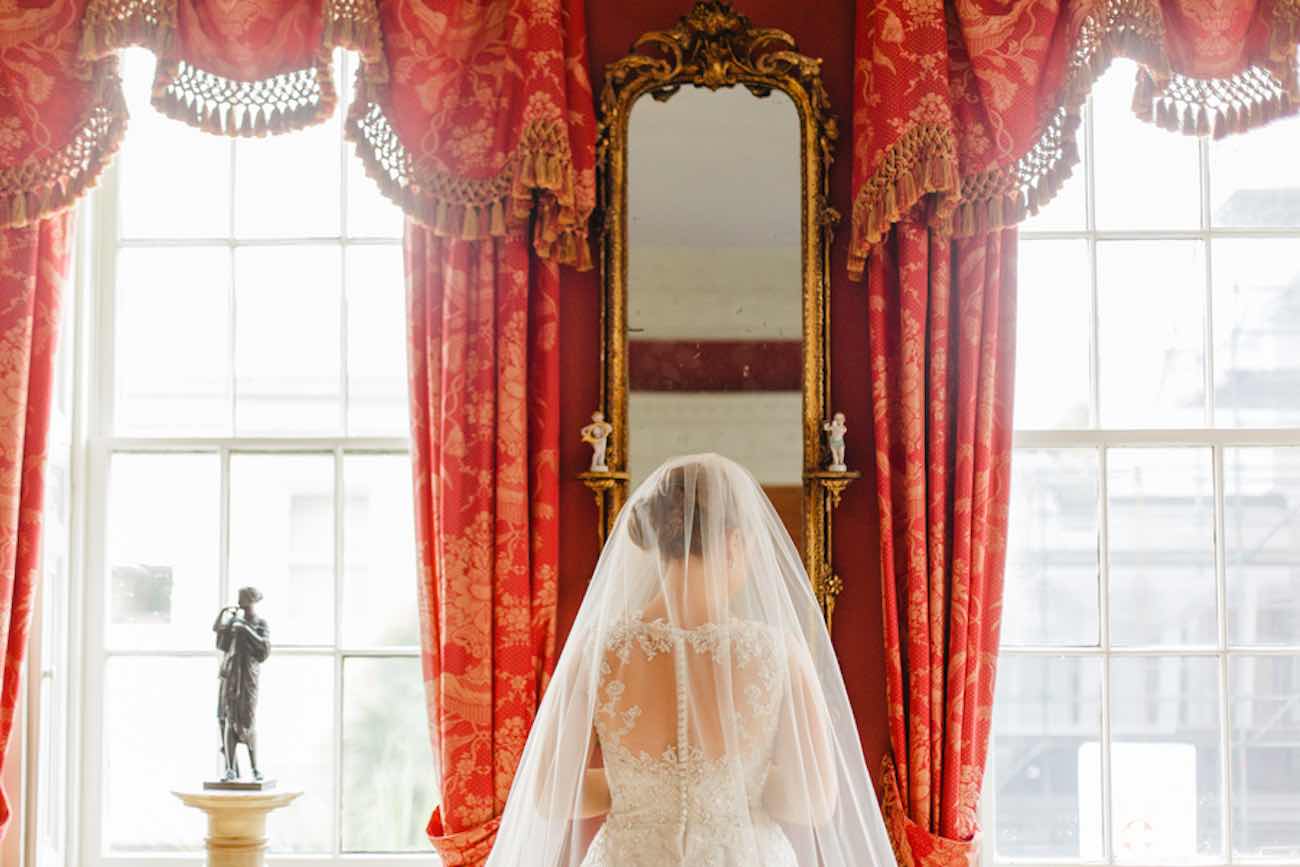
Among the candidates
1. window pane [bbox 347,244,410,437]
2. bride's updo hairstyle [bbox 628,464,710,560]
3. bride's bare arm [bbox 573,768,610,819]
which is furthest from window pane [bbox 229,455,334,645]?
bride's updo hairstyle [bbox 628,464,710,560]

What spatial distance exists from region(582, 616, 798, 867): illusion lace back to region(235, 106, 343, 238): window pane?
1717 mm

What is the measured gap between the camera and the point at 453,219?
3.61 meters

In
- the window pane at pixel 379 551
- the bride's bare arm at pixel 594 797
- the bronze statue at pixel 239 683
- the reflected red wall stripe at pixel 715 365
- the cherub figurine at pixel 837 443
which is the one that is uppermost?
the reflected red wall stripe at pixel 715 365

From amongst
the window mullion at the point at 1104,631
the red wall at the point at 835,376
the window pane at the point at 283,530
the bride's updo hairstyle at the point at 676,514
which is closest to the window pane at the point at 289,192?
the window pane at the point at 283,530

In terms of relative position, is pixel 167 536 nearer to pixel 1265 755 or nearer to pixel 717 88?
pixel 717 88

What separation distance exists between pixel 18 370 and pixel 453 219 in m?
1.06

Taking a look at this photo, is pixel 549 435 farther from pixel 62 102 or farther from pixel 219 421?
pixel 62 102

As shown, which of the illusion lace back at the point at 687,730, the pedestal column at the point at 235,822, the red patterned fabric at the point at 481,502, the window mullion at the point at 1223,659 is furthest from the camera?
the window mullion at the point at 1223,659

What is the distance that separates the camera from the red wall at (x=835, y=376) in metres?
3.75

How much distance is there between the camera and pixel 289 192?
406 centimetres

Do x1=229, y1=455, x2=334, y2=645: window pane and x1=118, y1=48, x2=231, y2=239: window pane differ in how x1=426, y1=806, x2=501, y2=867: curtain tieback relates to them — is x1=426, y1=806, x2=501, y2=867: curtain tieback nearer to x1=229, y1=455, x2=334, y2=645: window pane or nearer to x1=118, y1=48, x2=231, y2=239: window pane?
x1=229, y1=455, x2=334, y2=645: window pane

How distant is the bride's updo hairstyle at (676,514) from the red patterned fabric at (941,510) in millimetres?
854

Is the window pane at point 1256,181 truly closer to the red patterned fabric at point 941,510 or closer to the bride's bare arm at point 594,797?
the red patterned fabric at point 941,510

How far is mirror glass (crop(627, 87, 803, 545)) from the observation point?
3.72 meters
